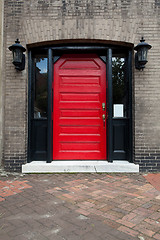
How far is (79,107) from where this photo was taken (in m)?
4.41

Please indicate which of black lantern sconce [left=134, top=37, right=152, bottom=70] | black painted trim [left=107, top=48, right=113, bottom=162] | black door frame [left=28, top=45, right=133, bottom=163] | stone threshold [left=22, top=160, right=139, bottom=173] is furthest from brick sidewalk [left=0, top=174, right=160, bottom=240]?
black lantern sconce [left=134, top=37, right=152, bottom=70]

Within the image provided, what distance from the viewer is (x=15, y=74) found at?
4.15m

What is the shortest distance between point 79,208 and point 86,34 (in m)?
3.69

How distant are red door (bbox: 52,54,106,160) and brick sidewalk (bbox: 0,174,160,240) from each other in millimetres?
974

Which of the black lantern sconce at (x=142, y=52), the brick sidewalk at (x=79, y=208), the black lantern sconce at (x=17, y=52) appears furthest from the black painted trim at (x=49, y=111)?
the black lantern sconce at (x=142, y=52)

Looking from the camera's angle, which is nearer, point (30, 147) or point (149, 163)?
point (149, 163)

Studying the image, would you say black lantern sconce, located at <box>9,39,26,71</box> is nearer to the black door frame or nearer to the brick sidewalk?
the black door frame

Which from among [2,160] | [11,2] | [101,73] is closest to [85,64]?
[101,73]

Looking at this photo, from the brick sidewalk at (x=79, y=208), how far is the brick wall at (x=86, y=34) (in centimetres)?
98

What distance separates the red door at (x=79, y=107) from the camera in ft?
14.3

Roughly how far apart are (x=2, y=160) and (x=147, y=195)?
130 inches

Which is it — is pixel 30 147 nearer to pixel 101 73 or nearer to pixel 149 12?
pixel 101 73

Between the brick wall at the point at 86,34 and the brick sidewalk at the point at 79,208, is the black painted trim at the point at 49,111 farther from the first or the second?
the brick sidewalk at the point at 79,208

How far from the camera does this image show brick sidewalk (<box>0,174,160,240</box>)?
181 centimetres
